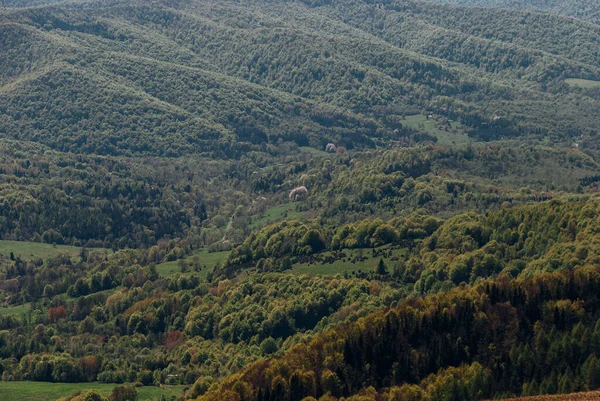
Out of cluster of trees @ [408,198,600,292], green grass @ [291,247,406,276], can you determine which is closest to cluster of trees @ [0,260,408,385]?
green grass @ [291,247,406,276]

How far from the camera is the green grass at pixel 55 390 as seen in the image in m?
140

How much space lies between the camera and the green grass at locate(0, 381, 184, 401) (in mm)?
139750

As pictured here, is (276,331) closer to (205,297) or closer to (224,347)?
(224,347)

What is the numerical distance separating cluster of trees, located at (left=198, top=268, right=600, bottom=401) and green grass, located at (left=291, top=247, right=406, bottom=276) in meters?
58.0

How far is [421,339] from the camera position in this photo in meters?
121

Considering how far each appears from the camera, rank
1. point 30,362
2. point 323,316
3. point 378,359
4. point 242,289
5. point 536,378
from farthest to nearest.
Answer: point 242,289 < point 323,316 < point 30,362 < point 378,359 < point 536,378

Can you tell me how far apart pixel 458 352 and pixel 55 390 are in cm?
5721

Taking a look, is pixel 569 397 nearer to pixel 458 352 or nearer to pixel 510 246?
pixel 458 352

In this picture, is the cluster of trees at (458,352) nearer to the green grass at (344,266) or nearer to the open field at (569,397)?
the open field at (569,397)

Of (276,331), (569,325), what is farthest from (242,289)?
(569,325)

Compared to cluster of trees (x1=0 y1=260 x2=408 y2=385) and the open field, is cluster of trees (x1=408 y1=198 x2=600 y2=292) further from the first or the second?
the open field

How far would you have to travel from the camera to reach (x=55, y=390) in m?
145

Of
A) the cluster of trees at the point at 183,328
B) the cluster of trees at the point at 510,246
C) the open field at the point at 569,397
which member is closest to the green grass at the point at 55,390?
the cluster of trees at the point at 183,328

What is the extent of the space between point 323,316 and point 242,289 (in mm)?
22715
